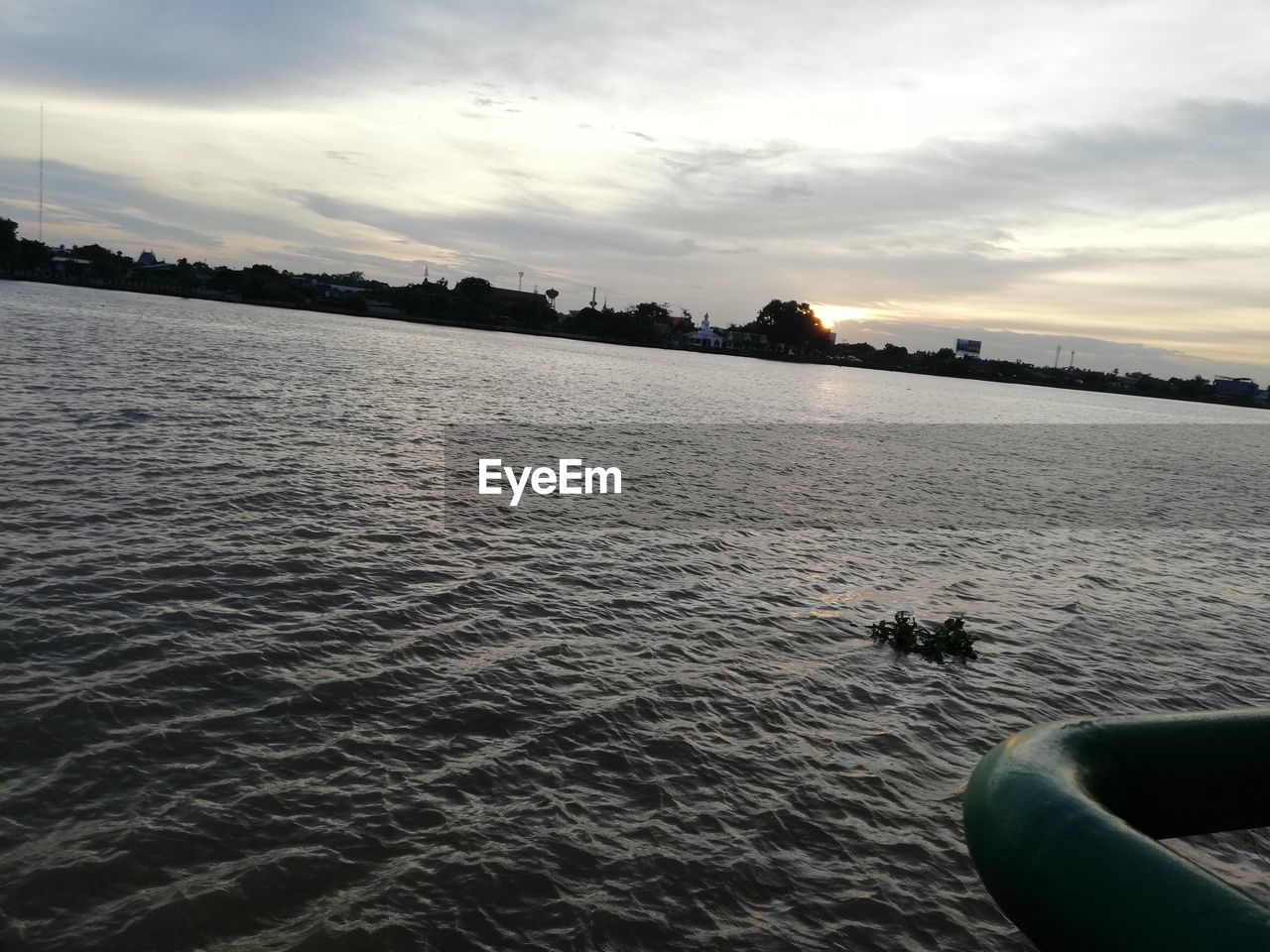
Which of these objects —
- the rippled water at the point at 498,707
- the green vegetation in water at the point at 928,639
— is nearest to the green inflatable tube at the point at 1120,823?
the rippled water at the point at 498,707

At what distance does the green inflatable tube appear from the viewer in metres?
1.44

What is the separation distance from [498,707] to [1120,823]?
1317 centimetres

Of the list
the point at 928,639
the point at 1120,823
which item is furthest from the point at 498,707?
the point at 1120,823

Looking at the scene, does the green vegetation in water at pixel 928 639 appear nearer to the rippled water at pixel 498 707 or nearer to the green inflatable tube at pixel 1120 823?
the rippled water at pixel 498 707

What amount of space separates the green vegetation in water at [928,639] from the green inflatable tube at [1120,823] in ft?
55.8

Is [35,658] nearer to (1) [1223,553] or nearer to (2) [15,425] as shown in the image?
(2) [15,425]

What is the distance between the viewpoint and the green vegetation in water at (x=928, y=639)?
18.4 meters

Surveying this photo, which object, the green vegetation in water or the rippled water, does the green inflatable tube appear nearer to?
the rippled water

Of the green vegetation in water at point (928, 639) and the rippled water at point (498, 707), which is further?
the green vegetation in water at point (928, 639)

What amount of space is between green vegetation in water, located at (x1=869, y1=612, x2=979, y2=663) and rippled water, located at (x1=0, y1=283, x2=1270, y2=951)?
0.85 m

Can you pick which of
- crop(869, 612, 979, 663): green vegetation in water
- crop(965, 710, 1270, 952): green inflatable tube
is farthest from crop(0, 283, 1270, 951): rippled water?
crop(965, 710, 1270, 952): green inflatable tube

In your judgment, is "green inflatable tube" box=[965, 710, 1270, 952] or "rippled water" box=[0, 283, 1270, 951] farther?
"rippled water" box=[0, 283, 1270, 951]

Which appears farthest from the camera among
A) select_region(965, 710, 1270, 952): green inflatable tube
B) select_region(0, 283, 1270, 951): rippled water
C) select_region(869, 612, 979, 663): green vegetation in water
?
select_region(869, 612, 979, 663): green vegetation in water

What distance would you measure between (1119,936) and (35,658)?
16511 millimetres
